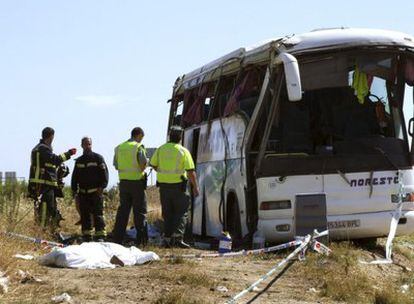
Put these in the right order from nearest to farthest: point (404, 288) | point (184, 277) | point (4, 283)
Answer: point (4, 283) < point (184, 277) < point (404, 288)

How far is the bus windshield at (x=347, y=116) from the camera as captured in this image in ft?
39.5

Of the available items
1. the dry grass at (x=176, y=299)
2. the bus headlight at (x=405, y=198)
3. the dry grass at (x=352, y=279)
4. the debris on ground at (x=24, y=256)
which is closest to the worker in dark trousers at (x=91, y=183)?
the debris on ground at (x=24, y=256)

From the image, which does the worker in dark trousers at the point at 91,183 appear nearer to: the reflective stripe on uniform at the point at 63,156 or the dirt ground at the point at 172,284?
the reflective stripe on uniform at the point at 63,156

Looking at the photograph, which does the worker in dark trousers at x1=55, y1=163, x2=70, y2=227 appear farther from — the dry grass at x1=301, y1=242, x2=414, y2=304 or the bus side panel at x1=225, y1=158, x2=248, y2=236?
the dry grass at x1=301, y1=242, x2=414, y2=304

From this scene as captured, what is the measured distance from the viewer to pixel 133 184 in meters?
13.7

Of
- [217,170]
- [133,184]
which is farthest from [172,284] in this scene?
[217,170]

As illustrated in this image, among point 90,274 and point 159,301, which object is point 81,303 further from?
point 90,274

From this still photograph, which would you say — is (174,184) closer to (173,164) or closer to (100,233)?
(173,164)

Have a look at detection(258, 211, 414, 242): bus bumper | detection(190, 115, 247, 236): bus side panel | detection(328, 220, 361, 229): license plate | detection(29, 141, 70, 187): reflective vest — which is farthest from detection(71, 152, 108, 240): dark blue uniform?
detection(328, 220, 361, 229): license plate

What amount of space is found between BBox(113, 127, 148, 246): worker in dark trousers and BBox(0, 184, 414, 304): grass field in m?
2.32

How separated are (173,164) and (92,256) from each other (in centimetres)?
307

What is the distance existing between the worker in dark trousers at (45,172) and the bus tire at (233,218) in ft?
9.58

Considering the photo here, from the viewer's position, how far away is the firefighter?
43.2 feet

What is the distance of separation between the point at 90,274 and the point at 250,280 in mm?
1869
